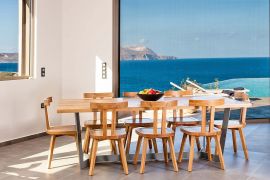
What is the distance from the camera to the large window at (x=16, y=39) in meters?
6.10

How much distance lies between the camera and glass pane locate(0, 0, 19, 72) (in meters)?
6.09

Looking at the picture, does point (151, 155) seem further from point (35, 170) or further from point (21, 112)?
point (21, 112)

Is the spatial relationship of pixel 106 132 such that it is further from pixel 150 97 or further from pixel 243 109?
pixel 243 109

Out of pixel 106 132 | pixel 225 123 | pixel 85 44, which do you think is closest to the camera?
pixel 106 132

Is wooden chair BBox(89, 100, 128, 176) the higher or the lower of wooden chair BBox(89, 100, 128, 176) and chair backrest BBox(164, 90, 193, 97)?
the lower

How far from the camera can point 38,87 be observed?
662 centimetres

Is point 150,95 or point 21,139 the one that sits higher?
point 150,95

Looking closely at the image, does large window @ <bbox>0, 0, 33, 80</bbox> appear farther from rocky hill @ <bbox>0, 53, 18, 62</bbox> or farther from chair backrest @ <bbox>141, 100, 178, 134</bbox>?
chair backrest @ <bbox>141, 100, 178, 134</bbox>

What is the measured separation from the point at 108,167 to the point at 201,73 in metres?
3.52

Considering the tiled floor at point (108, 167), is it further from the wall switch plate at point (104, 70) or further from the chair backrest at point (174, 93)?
the wall switch plate at point (104, 70)

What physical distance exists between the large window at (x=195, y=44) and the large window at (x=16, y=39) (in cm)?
163

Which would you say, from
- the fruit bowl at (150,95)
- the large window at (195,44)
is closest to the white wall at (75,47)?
the large window at (195,44)

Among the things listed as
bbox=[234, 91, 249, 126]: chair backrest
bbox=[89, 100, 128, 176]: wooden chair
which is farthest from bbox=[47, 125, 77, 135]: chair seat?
bbox=[234, 91, 249, 126]: chair backrest

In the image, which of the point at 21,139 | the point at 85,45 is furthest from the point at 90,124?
the point at 85,45
